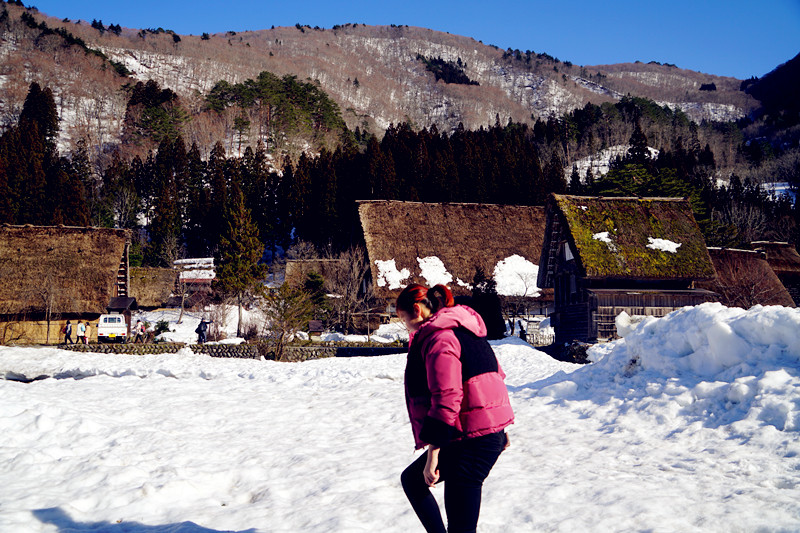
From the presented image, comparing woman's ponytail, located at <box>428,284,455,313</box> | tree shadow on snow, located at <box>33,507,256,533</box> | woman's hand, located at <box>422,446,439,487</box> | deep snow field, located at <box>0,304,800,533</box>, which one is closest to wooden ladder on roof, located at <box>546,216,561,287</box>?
deep snow field, located at <box>0,304,800,533</box>

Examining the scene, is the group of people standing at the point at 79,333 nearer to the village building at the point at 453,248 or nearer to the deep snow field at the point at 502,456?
the village building at the point at 453,248

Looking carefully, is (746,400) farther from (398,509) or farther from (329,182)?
(329,182)

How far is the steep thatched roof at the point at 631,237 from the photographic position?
72.4 feet

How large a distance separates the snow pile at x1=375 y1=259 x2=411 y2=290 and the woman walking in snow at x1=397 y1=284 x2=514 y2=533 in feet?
102

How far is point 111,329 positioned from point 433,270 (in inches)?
747

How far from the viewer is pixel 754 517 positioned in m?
4.30

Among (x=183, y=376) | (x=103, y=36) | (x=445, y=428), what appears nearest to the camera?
(x=445, y=428)

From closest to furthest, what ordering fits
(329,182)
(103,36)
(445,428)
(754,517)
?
1. (445,428)
2. (754,517)
3. (329,182)
4. (103,36)

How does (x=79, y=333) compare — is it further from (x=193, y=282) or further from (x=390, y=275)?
(x=193, y=282)

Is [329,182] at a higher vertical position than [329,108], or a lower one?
lower

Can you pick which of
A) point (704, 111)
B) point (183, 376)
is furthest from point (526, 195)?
point (704, 111)

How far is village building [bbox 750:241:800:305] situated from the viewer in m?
38.6

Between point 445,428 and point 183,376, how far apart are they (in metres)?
12.7

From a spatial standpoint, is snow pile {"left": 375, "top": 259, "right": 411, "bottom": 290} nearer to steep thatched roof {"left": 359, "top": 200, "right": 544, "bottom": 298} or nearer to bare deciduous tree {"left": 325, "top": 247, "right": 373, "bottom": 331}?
steep thatched roof {"left": 359, "top": 200, "right": 544, "bottom": 298}
